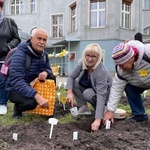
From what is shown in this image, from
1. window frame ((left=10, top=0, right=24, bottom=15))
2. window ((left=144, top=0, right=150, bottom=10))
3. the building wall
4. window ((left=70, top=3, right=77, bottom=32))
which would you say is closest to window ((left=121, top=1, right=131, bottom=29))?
the building wall

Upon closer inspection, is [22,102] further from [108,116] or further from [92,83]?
[108,116]

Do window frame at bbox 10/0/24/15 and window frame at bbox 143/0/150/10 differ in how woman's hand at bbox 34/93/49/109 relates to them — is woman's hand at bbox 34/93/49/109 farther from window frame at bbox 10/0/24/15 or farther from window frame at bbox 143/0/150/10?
window frame at bbox 10/0/24/15

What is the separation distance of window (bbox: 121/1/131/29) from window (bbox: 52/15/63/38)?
6.12m

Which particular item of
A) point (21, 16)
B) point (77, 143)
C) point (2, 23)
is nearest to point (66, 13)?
point (21, 16)

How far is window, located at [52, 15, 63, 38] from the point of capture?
2342cm

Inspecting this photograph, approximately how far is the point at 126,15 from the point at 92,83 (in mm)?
16812

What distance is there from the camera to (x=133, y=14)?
63.6 ft

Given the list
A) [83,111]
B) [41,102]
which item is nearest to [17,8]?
[83,111]

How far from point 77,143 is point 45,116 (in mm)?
1231

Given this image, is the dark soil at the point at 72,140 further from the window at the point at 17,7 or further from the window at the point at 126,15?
the window at the point at 17,7

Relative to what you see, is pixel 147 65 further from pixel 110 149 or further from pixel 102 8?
pixel 102 8

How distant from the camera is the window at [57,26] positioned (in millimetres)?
23422

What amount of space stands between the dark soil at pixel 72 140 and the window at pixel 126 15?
1669cm

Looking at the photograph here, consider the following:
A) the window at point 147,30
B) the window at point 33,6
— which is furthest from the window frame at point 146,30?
the window at point 33,6
